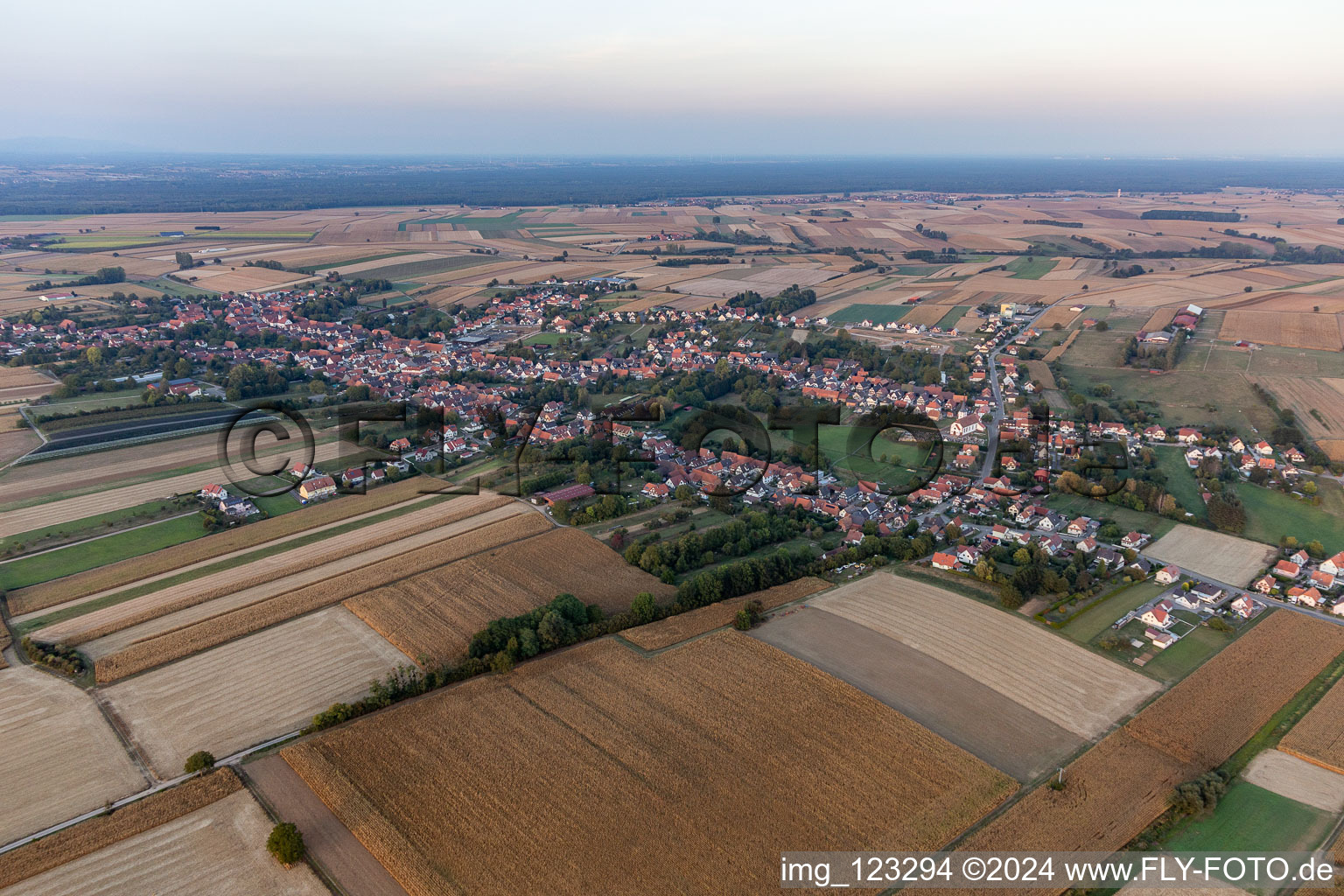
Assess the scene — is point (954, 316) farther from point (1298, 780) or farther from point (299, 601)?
point (299, 601)

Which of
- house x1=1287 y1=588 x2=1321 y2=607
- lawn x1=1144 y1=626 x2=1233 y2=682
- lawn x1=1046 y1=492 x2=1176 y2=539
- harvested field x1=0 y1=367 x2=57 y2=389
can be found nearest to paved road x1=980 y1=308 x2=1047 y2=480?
lawn x1=1046 y1=492 x2=1176 y2=539

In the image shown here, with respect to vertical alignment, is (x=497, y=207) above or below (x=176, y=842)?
above

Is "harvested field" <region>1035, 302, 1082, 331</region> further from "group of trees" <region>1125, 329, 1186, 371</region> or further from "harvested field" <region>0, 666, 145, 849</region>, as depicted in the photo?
"harvested field" <region>0, 666, 145, 849</region>

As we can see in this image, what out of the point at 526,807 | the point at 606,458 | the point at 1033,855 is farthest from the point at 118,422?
the point at 1033,855

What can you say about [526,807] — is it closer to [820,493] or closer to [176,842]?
[176,842]

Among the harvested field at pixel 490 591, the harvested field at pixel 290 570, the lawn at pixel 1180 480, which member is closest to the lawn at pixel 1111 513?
the lawn at pixel 1180 480

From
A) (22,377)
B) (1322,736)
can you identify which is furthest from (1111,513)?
(22,377)

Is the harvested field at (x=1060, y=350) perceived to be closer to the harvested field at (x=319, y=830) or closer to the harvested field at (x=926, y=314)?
the harvested field at (x=926, y=314)
